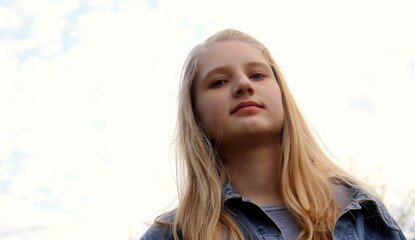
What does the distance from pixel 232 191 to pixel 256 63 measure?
591mm

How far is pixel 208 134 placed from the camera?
2449 millimetres

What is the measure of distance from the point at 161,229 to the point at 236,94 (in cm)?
66

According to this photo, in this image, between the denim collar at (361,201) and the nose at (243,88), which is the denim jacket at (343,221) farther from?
the nose at (243,88)

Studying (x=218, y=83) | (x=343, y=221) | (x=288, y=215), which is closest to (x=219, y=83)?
(x=218, y=83)

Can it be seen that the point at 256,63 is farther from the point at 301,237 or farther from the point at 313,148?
the point at 301,237

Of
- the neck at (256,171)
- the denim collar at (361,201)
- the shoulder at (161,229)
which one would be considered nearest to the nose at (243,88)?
the neck at (256,171)

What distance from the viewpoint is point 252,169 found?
2359mm

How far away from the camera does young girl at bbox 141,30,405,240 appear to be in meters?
2.18

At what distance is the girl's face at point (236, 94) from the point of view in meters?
2.26

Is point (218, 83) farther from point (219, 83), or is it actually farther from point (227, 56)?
point (227, 56)

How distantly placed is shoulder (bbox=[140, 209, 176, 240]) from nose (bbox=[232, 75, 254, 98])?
1.96 feet

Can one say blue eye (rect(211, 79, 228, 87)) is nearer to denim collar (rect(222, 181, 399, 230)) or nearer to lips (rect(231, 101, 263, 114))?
lips (rect(231, 101, 263, 114))

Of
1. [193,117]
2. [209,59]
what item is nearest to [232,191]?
[193,117]

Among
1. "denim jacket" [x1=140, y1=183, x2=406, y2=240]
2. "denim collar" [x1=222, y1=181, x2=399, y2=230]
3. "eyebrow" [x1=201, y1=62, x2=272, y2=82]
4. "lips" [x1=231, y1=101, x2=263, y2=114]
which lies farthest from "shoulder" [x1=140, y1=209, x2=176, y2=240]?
"eyebrow" [x1=201, y1=62, x2=272, y2=82]
